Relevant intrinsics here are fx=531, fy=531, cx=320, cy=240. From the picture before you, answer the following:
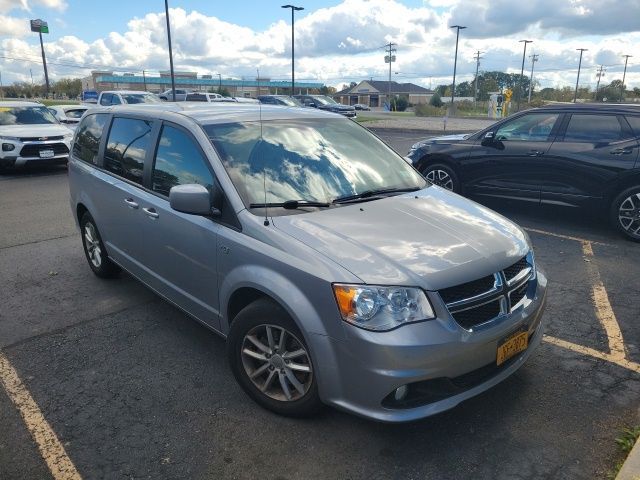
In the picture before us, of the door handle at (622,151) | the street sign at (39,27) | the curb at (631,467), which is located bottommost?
the curb at (631,467)

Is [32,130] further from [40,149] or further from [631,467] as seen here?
[631,467]

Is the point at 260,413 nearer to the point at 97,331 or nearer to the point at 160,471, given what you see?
the point at 160,471

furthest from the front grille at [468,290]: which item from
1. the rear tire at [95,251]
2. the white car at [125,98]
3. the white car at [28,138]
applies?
the white car at [125,98]

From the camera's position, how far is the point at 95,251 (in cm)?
534

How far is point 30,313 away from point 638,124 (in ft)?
23.5

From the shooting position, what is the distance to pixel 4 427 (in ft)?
10.1

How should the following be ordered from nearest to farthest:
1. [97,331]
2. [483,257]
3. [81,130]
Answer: [483,257], [97,331], [81,130]

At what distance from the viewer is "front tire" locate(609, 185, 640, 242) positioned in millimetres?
6676

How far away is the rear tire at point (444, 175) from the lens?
840 centimetres

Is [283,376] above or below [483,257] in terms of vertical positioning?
below

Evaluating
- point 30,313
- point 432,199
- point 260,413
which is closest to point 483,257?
point 432,199

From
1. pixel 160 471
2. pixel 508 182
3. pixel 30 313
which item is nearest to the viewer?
pixel 160 471

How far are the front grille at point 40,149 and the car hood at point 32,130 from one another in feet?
0.82

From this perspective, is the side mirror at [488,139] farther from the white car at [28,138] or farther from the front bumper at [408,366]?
the white car at [28,138]
